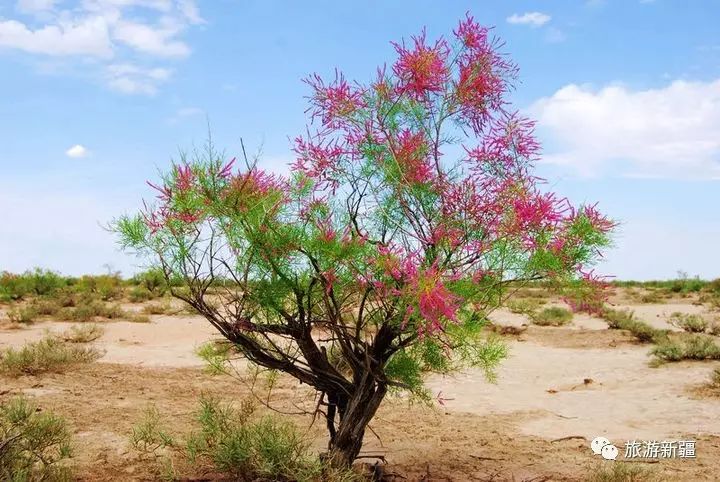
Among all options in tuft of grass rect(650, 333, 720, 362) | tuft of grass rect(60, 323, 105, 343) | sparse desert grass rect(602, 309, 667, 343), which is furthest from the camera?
sparse desert grass rect(602, 309, 667, 343)

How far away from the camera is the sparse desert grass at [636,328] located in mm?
17578

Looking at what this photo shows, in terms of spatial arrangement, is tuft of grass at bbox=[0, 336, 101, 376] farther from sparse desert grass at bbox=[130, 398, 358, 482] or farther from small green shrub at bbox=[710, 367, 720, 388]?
small green shrub at bbox=[710, 367, 720, 388]

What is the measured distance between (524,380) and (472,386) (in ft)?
4.81

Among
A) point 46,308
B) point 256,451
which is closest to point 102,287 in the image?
point 46,308

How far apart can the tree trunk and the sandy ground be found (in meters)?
0.99

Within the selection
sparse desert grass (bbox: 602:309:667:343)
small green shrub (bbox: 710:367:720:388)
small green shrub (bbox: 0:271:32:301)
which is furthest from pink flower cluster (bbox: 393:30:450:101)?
small green shrub (bbox: 0:271:32:301)

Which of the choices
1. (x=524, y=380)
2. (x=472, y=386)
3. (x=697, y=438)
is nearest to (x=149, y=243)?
(x=697, y=438)

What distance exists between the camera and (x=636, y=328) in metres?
18.2

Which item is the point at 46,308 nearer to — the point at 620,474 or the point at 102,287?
the point at 102,287

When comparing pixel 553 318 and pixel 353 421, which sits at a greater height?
pixel 553 318

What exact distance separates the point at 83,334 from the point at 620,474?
12627 millimetres

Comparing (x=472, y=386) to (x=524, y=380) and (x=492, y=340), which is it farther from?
(x=492, y=340)

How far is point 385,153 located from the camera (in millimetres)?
6004

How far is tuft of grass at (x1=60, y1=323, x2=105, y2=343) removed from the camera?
52.7 ft
